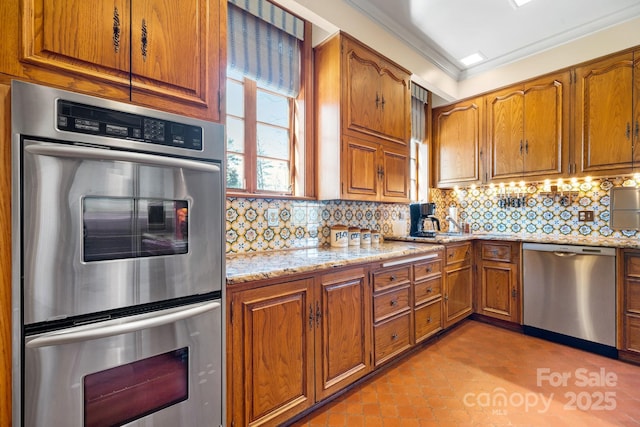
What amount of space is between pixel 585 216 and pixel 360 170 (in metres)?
2.48

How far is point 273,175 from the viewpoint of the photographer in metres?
2.29

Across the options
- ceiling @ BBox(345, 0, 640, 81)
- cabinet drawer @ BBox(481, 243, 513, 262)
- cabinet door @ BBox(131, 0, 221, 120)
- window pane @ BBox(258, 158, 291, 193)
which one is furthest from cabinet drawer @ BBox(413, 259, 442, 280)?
ceiling @ BBox(345, 0, 640, 81)

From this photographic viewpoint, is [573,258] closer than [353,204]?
Yes

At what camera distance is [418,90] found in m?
3.57

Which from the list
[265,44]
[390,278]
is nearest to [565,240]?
[390,278]

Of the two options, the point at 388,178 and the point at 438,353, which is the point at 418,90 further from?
Result: the point at 438,353

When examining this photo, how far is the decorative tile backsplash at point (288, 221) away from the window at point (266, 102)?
0.42ft

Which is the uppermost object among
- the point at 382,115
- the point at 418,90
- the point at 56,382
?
the point at 418,90

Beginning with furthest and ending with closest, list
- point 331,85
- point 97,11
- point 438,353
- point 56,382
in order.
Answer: point 438,353, point 331,85, point 97,11, point 56,382

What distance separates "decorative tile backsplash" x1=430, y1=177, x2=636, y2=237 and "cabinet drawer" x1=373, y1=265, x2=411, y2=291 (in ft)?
6.28

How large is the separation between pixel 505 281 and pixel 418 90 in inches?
94.9

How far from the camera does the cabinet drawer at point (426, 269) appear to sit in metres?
2.32

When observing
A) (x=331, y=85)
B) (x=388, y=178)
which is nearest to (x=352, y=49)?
(x=331, y=85)

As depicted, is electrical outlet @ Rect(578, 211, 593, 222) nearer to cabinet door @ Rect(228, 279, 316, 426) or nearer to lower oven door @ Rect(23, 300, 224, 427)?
cabinet door @ Rect(228, 279, 316, 426)
